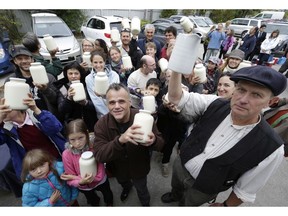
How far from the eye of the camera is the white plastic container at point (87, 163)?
1.48 metres

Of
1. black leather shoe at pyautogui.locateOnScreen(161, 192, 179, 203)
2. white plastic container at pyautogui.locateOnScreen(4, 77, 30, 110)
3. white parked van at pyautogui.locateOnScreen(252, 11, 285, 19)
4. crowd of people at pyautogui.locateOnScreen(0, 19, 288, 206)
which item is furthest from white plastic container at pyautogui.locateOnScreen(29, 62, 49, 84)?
white parked van at pyautogui.locateOnScreen(252, 11, 285, 19)

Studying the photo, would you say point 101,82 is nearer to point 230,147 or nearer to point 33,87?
point 33,87

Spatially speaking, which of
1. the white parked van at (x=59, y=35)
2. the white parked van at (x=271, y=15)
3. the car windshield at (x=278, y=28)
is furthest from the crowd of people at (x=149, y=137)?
the white parked van at (x=271, y=15)

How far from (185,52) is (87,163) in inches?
46.0

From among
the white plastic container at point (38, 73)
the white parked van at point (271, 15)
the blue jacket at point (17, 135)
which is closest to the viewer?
the blue jacket at point (17, 135)

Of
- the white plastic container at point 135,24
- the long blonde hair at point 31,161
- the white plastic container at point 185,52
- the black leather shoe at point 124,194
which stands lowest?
the black leather shoe at point 124,194

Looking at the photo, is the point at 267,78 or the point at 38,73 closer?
the point at 267,78

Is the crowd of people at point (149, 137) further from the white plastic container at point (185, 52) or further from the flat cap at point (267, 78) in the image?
A: the white plastic container at point (185, 52)

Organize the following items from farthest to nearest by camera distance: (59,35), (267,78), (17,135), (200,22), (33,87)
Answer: (200,22) < (59,35) < (33,87) < (17,135) < (267,78)

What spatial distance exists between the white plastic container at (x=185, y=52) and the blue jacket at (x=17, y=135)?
49.4 inches

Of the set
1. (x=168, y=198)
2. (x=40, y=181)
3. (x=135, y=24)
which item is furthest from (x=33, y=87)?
(x=135, y=24)

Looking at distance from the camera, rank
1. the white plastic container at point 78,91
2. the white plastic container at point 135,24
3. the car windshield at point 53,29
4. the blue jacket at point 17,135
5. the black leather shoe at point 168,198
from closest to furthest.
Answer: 1. the blue jacket at point 17,135
2. the white plastic container at point 78,91
3. the black leather shoe at point 168,198
4. the white plastic container at point 135,24
5. the car windshield at point 53,29

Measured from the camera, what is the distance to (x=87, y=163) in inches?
58.5

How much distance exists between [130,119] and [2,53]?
5395 millimetres
